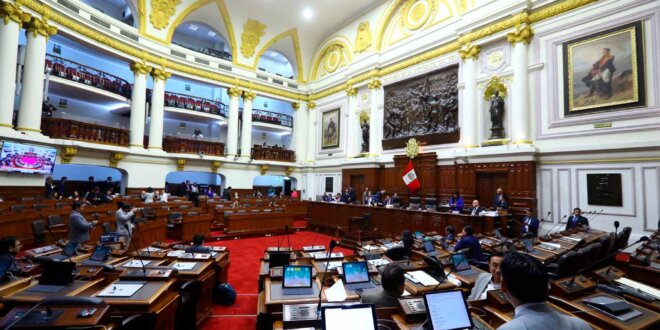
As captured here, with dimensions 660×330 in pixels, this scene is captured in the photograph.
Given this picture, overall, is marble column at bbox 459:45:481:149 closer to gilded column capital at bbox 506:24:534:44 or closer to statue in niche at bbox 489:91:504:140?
statue in niche at bbox 489:91:504:140

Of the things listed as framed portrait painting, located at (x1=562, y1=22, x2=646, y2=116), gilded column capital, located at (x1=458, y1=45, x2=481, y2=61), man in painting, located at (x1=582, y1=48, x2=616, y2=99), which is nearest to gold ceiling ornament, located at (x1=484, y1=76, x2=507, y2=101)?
gilded column capital, located at (x1=458, y1=45, x2=481, y2=61)

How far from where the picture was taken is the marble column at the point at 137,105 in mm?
12602

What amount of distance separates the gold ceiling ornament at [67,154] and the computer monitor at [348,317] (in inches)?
497

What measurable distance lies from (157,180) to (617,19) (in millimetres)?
16420

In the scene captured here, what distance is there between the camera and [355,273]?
9.72ft

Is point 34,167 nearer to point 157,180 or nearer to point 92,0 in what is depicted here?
point 157,180

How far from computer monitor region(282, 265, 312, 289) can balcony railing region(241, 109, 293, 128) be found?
15.9m

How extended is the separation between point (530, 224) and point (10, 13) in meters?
15.1

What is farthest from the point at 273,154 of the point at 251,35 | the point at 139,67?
the point at 139,67

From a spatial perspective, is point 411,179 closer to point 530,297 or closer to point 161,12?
point 530,297

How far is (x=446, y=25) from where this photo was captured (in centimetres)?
1112

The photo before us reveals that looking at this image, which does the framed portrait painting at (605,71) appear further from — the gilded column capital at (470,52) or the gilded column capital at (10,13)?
the gilded column capital at (10,13)

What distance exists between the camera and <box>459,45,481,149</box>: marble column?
9.93m

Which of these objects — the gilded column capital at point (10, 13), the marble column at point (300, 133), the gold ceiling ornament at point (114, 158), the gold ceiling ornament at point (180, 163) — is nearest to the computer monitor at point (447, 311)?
the gilded column capital at point (10, 13)
